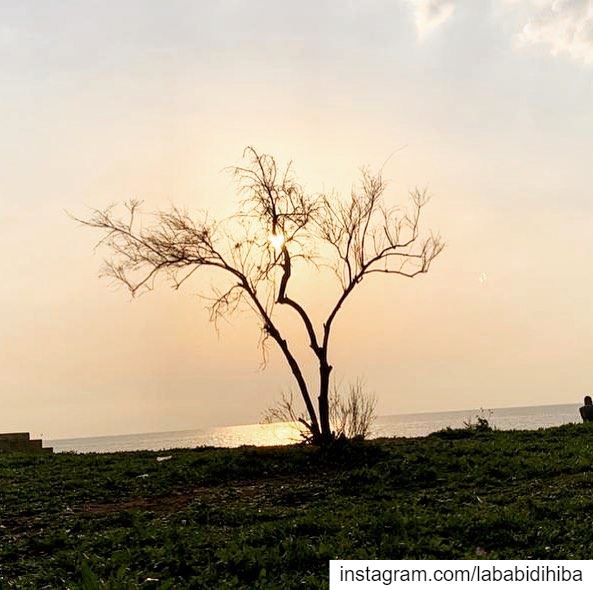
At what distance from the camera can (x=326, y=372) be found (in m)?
16.5

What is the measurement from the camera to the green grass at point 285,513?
7.30 m

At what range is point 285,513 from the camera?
9.73 m

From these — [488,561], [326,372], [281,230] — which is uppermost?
[281,230]

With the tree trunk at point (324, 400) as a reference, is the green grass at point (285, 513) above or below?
below

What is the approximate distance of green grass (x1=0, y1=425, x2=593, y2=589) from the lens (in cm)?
730

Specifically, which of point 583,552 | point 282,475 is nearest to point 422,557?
point 583,552

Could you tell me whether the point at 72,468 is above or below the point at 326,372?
below

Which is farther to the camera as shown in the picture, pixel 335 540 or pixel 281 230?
pixel 281 230

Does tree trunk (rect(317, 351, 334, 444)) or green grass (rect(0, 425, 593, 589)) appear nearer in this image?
green grass (rect(0, 425, 593, 589))

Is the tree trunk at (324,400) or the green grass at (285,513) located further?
the tree trunk at (324,400)

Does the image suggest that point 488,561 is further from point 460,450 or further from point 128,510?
point 460,450

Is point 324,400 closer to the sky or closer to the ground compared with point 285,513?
closer to the sky

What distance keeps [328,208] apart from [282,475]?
21.2ft

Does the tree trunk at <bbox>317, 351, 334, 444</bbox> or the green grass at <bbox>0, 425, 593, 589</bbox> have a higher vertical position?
the tree trunk at <bbox>317, 351, 334, 444</bbox>
